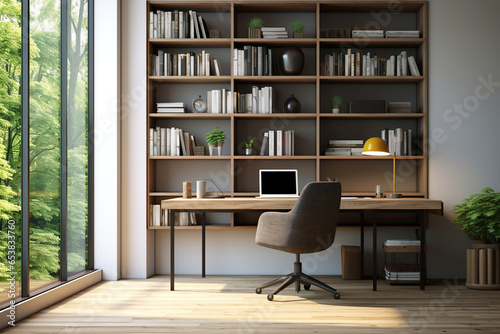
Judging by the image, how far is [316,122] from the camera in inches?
195

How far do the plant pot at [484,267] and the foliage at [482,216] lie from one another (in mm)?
127

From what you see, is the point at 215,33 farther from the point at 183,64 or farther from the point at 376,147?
the point at 376,147

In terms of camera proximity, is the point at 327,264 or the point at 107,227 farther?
the point at 327,264

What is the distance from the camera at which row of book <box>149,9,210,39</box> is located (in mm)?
4973

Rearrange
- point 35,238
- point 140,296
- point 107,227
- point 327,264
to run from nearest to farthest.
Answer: point 35,238, point 140,296, point 107,227, point 327,264

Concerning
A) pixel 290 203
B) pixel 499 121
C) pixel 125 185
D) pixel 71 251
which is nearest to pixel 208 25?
pixel 125 185

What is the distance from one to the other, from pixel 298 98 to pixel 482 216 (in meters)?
2.12

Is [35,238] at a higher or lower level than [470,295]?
higher

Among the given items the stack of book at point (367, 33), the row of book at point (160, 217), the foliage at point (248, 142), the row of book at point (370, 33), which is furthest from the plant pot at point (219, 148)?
the stack of book at point (367, 33)

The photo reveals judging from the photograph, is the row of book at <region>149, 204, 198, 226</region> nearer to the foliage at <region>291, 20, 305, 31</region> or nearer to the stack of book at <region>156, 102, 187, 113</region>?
the stack of book at <region>156, 102, 187, 113</region>

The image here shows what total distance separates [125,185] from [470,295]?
10.8ft

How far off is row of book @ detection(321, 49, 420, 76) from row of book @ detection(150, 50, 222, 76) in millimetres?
1144

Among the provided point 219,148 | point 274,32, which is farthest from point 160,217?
point 274,32

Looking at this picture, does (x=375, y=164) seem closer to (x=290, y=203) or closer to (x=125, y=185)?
(x=290, y=203)
